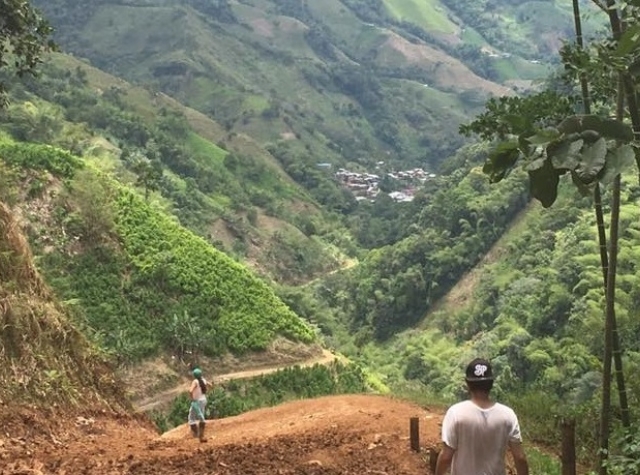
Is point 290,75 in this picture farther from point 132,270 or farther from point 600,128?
point 600,128

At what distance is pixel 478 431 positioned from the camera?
132 inches

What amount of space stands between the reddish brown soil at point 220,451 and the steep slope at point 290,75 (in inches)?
3096

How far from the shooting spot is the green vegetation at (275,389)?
2384 cm

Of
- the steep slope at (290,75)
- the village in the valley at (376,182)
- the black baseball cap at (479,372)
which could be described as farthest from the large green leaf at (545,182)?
the steep slope at (290,75)

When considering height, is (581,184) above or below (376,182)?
below

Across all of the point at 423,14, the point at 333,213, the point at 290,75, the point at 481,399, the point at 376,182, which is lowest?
the point at 481,399

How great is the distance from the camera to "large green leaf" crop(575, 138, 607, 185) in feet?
5.90

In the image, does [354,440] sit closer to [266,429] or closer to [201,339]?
[266,429]

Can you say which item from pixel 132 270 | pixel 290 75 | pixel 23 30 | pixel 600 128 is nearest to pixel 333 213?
pixel 290 75

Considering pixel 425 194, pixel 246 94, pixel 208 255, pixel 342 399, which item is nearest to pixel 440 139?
pixel 246 94

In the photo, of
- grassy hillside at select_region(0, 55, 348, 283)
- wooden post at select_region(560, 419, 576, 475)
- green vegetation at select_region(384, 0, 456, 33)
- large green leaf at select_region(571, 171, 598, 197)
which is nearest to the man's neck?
large green leaf at select_region(571, 171, 598, 197)

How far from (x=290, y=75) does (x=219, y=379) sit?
9397 centimetres

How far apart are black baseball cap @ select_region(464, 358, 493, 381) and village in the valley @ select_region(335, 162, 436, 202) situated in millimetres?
83153

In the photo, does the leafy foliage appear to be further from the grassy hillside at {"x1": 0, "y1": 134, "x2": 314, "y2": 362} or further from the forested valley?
the grassy hillside at {"x1": 0, "y1": 134, "x2": 314, "y2": 362}
